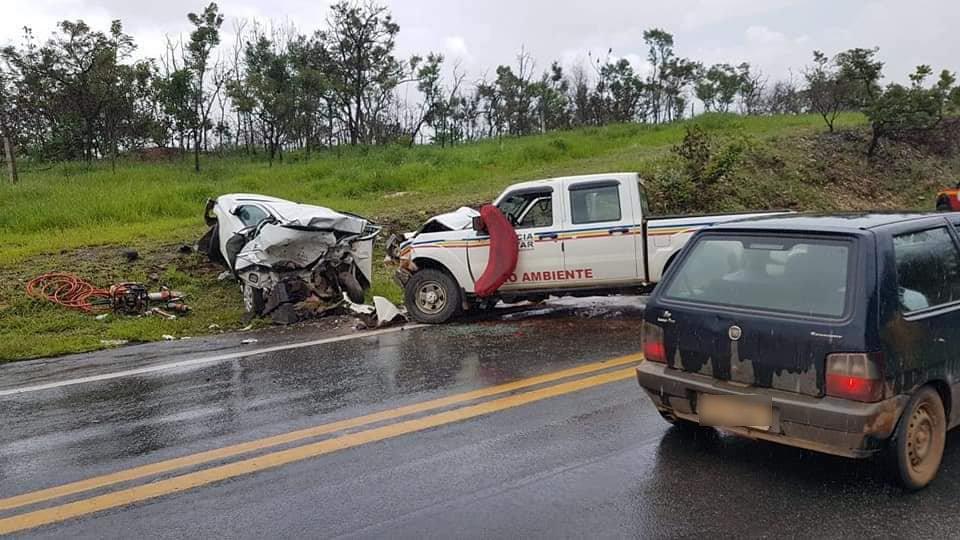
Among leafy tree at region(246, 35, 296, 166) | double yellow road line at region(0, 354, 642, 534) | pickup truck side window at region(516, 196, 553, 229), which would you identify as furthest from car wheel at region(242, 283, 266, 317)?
leafy tree at region(246, 35, 296, 166)

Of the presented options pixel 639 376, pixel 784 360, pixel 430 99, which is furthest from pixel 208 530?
pixel 430 99

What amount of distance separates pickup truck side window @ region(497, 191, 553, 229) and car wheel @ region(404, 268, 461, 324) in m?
1.15

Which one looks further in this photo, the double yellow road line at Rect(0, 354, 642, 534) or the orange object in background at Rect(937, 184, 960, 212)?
the orange object in background at Rect(937, 184, 960, 212)

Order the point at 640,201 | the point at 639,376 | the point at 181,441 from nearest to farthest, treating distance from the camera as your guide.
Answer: the point at 639,376
the point at 181,441
the point at 640,201

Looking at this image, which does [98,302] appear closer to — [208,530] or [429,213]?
[429,213]

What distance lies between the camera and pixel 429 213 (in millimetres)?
16812

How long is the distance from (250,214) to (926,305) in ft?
36.5

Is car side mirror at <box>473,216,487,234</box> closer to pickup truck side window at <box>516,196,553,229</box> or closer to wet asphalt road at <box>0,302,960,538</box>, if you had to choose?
pickup truck side window at <box>516,196,553,229</box>

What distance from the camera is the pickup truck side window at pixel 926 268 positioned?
13.4 feet

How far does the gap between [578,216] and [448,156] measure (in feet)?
59.0

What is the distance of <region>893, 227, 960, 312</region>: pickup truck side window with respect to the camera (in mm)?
4080

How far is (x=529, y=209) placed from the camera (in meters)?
9.61

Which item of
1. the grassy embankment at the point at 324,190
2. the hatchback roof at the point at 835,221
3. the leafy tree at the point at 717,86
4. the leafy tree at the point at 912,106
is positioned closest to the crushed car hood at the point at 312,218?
the grassy embankment at the point at 324,190

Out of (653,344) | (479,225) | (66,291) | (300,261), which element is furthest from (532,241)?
(66,291)
